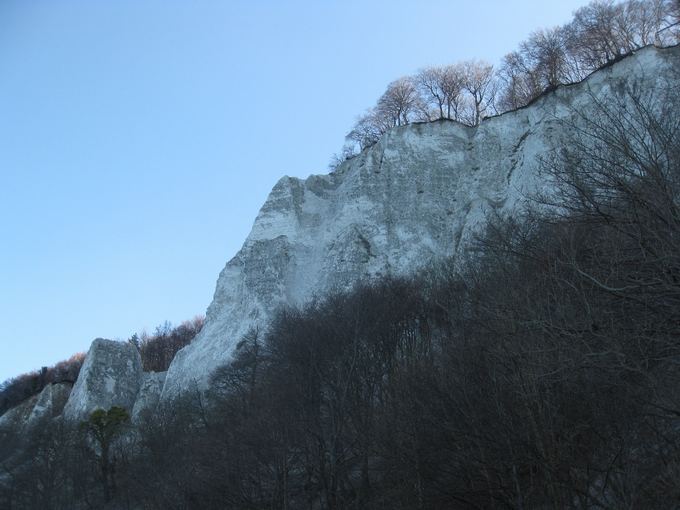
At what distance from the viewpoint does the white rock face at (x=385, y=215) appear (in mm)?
32438

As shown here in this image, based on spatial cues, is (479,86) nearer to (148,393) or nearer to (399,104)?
(399,104)

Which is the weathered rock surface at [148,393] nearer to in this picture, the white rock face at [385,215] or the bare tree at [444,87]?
the white rock face at [385,215]

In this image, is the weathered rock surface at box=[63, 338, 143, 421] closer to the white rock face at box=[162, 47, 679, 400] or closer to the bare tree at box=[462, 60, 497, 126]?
the white rock face at box=[162, 47, 679, 400]

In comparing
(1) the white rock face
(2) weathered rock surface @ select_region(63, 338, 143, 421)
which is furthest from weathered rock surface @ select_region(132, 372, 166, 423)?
(1) the white rock face

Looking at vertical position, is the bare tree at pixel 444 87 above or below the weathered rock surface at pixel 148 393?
above

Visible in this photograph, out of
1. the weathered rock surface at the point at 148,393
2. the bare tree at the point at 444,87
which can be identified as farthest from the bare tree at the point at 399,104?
the weathered rock surface at the point at 148,393

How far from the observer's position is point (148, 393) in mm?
38781

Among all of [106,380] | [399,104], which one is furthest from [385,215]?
[106,380]

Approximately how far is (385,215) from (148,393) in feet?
53.3

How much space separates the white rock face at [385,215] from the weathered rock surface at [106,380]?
5.72 meters

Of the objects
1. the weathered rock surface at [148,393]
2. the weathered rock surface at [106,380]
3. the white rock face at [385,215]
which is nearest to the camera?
the white rock face at [385,215]

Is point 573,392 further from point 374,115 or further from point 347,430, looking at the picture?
point 374,115

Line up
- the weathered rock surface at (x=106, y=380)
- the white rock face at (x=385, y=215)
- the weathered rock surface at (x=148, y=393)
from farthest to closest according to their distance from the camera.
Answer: the weathered rock surface at (x=106, y=380) → the weathered rock surface at (x=148, y=393) → the white rock face at (x=385, y=215)

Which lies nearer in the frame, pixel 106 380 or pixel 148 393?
pixel 148 393
